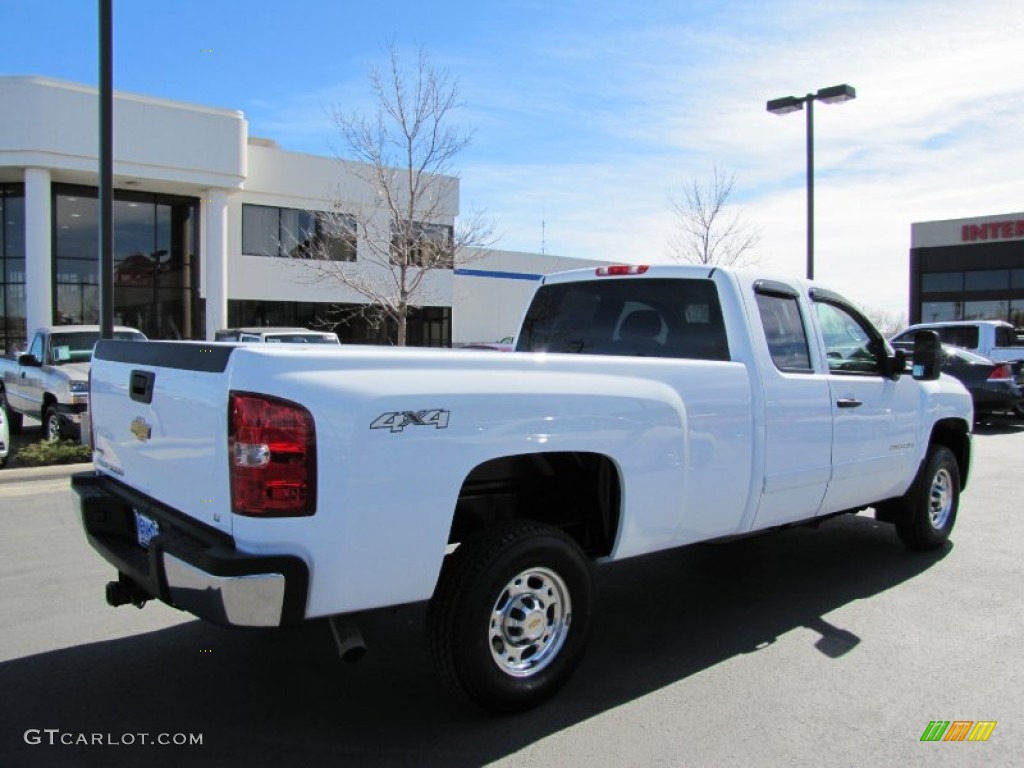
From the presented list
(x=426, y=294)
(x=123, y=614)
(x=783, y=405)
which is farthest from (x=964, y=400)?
→ (x=426, y=294)

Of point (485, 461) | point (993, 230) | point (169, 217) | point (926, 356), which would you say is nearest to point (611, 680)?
point (485, 461)

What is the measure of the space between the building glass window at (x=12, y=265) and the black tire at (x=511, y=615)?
2518 cm

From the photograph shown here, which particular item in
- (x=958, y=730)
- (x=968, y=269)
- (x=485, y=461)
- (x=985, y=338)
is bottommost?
(x=958, y=730)

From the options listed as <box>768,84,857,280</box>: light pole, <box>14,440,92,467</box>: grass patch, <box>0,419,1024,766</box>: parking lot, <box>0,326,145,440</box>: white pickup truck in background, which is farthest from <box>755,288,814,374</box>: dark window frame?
<box>768,84,857,280</box>: light pole

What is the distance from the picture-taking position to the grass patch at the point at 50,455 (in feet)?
30.7

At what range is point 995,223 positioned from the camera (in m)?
41.4

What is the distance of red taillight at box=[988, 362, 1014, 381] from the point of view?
14.7 m

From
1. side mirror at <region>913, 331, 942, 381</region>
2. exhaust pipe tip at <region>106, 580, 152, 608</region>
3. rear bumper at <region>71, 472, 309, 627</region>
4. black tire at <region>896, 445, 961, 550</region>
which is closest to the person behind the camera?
rear bumper at <region>71, 472, 309, 627</region>

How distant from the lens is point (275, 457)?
270 centimetres

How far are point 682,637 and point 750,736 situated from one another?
1129 millimetres

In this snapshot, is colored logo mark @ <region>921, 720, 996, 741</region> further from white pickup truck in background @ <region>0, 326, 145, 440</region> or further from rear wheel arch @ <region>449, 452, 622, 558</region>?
white pickup truck in background @ <region>0, 326, 145, 440</region>

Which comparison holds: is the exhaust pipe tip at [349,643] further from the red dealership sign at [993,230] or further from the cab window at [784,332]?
the red dealership sign at [993,230]

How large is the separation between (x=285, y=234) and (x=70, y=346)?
17181 mm

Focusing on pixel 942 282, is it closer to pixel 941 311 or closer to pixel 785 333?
pixel 941 311
